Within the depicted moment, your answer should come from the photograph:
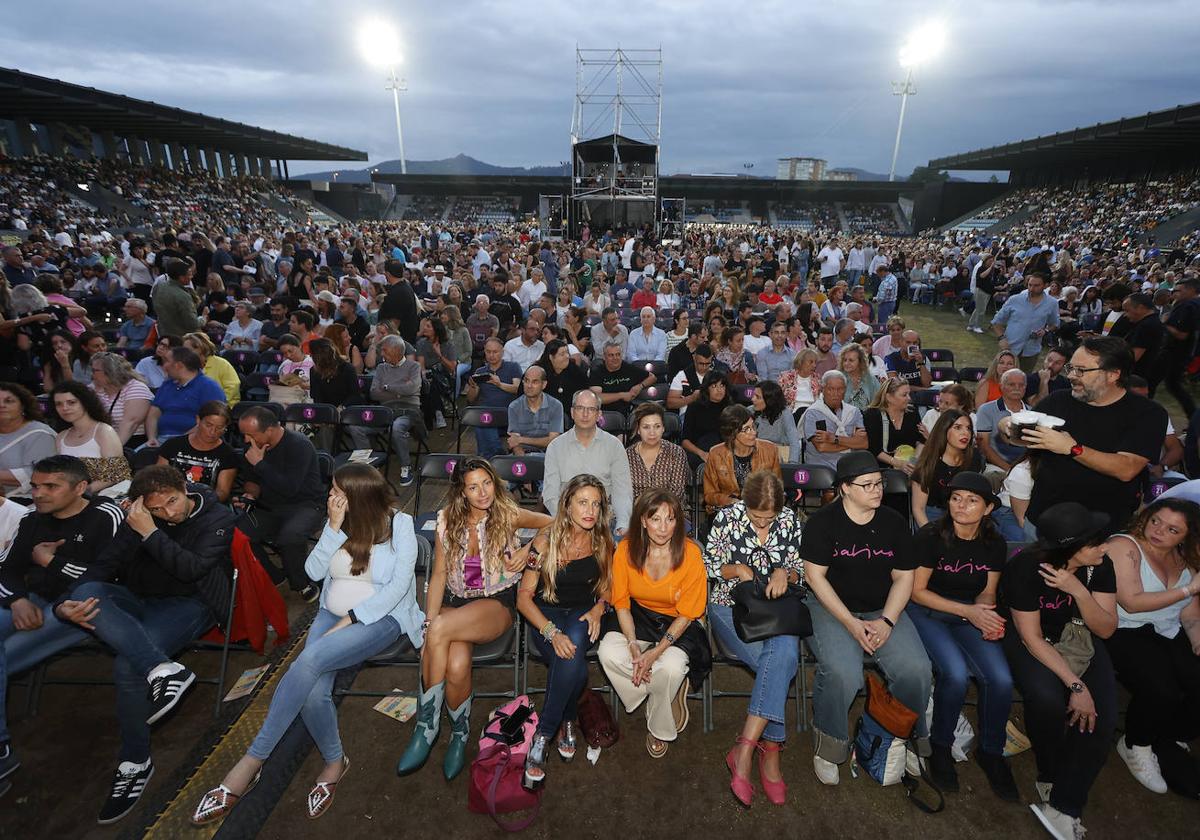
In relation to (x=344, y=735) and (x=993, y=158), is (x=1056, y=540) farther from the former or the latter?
(x=993, y=158)

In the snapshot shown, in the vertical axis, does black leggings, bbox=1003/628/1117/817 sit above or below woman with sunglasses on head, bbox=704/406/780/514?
below

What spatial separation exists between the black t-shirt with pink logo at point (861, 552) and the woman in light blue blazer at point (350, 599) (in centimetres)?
242

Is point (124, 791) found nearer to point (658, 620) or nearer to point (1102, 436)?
point (658, 620)

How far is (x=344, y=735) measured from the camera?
11.3ft

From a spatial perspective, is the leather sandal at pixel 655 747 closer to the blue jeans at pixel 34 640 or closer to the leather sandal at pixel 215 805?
the leather sandal at pixel 215 805

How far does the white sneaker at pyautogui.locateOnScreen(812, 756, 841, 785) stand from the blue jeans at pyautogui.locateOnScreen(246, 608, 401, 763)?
2.54 metres

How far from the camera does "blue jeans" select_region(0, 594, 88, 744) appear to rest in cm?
329

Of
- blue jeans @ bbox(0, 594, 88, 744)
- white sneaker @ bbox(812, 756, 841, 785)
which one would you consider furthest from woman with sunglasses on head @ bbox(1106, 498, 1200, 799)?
blue jeans @ bbox(0, 594, 88, 744)

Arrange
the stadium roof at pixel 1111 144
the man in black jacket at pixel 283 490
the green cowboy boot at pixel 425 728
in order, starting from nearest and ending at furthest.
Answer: the green cowboy boot at pixel 425 728 < the man in black jacket at pixel 283 490 < the stadium roof at pixel 1111 144

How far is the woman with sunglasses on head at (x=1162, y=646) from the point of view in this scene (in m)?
3.14

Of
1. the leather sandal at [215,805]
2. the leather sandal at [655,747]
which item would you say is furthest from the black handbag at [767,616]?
the leather sandal at [215,805]

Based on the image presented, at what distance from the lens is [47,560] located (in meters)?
3.32

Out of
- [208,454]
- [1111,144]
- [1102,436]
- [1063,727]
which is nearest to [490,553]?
[208,454]

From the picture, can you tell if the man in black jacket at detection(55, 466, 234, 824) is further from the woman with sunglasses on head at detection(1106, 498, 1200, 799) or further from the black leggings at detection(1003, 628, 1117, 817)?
the woman with sunglasses on head at detection(1106, 498, 1200, 799)
